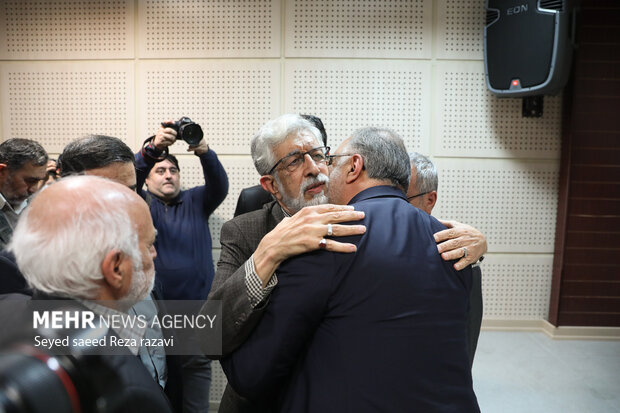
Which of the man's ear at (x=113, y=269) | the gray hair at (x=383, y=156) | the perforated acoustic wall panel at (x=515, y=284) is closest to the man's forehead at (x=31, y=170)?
the man's ear at (x=113, y=269)

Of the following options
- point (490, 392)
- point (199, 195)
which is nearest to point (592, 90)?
point (490, 392)

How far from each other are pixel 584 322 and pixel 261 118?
10.3 ft

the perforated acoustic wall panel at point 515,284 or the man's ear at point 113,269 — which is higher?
the man's ear at point 113,269

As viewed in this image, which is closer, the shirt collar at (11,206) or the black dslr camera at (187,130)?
the shirt collar at (11,206)

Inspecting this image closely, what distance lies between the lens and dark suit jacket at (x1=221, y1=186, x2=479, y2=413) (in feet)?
2.97

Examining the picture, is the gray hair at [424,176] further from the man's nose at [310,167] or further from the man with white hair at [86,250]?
the man with white hair at [86,250]

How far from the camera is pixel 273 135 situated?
1.53 metres

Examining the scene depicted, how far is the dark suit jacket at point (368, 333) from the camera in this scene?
905 mm

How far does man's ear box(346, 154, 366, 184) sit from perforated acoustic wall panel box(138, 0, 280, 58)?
2.54 metres

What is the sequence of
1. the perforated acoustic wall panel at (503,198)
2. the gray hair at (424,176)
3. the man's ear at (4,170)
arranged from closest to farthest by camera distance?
the gray hair at (424,176) < the man's ear at (4,170) < the perforated acoustic wall panel at (503,198)

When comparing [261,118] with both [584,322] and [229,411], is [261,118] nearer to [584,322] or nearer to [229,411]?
[229,411]

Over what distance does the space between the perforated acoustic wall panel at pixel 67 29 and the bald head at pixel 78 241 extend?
3.00 meters

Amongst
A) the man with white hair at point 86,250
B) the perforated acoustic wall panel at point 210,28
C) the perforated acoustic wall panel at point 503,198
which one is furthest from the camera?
the perforated acoustic wall panel at point 503,198

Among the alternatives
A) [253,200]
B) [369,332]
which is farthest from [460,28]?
[369,332]
